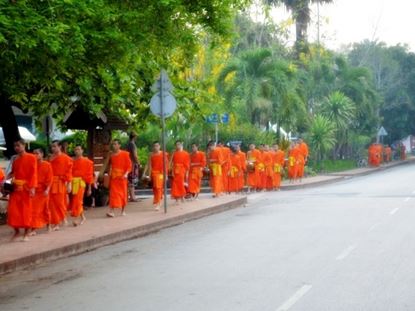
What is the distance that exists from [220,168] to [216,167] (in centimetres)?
23

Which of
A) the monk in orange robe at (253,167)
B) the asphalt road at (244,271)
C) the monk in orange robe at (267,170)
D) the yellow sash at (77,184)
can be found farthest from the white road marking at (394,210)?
the monk in orange robe at (267,170)

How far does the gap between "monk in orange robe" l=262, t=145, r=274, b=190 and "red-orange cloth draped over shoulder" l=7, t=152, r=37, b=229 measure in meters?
17.0

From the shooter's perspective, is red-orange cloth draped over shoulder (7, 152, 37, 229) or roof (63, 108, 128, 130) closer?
red-orange cloth draped over shoulder (7, 152, 37, 229)

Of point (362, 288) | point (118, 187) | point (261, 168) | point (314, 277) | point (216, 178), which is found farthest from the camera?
point (261, 168)

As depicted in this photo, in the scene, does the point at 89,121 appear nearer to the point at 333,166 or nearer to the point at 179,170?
the point at 179,170

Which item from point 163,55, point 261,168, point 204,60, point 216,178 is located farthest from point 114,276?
point 204,60

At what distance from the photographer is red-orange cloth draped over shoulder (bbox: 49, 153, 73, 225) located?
1641 centimetres

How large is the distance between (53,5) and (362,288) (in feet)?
19.4

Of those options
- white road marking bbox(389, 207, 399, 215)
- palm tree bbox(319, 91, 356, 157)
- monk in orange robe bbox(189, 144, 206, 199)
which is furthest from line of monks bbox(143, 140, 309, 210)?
palm tree bbox(319, 91, 356, 157)

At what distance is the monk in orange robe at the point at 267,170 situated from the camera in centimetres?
3089

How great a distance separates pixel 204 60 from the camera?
4003 cm

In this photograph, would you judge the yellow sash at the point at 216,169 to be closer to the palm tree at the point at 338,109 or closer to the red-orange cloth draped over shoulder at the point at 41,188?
the red-orange cloth draped over shoulder at the point at 41,188

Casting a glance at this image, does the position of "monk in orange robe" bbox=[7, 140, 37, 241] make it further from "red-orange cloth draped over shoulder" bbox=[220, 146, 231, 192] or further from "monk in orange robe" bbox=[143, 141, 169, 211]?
"red-orange cloth draped over shoulder" bbox=[220, 146, 231, 192]

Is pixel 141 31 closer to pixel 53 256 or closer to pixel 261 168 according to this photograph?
pixel 53 256
